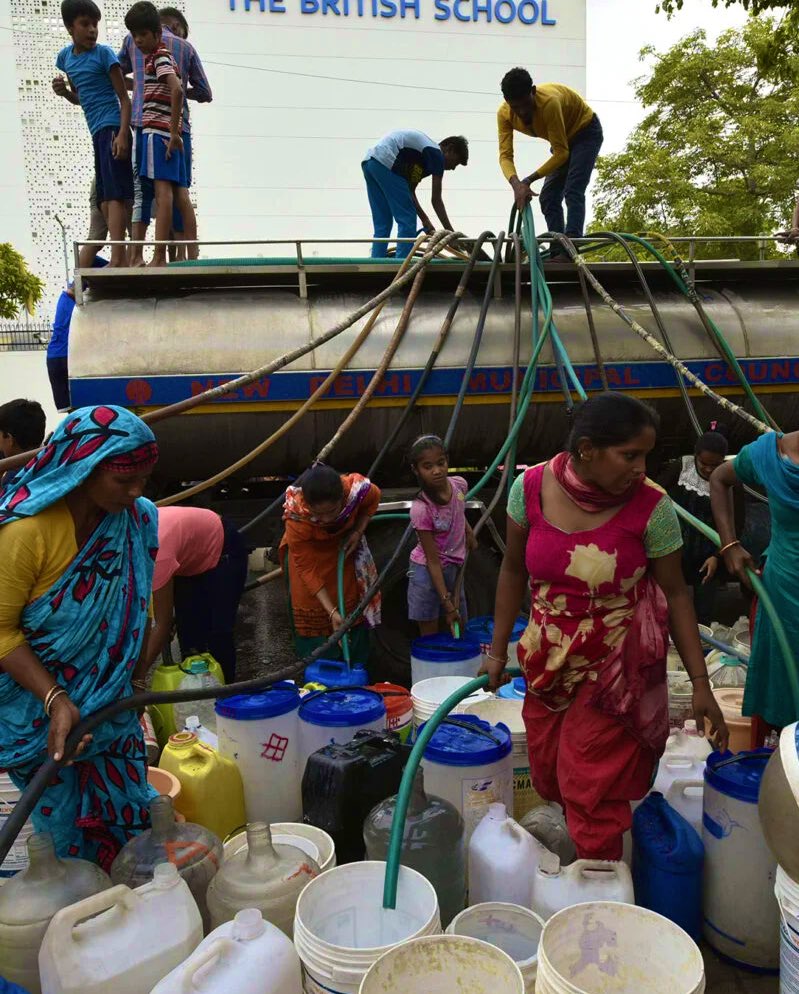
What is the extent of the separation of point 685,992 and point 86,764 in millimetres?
1481

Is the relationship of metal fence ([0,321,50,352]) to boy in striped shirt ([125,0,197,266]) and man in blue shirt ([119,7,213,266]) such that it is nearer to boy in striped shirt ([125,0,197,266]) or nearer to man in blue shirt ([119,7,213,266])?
man in blue shirt ([119,7,213,266])

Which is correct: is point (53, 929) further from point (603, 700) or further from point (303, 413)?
point (303, 413)

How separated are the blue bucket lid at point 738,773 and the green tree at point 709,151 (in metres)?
15.5

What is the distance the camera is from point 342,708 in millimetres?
2580

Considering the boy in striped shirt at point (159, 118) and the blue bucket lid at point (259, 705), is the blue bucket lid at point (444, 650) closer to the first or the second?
the blue bucket lid at point (259, 705)

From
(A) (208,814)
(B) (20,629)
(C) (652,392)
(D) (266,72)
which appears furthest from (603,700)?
(D) (266,72)

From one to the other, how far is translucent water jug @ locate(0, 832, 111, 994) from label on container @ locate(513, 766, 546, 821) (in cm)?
133

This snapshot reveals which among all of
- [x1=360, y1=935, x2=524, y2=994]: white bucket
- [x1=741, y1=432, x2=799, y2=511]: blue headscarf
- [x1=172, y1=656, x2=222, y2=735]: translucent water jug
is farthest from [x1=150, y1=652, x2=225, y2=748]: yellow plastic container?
[x1=741, y1=432, x2=799, y2=511]: blue headscarf

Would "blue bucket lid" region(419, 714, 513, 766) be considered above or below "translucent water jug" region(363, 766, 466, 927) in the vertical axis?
above

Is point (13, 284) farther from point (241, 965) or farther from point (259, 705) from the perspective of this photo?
point (241, 965)

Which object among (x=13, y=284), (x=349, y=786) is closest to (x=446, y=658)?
(x=349, y=786)

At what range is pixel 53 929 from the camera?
4.80 ft

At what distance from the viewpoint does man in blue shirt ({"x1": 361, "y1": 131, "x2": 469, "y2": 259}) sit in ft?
19.2

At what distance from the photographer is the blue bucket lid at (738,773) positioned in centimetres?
200
